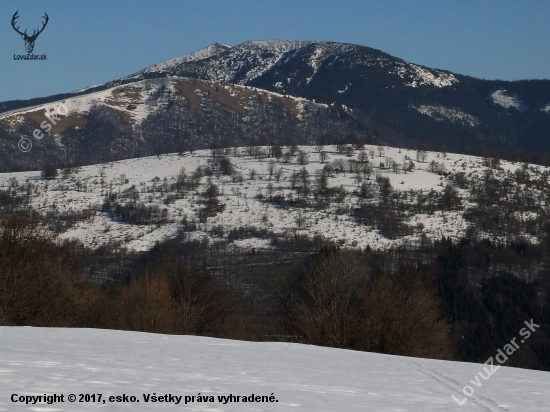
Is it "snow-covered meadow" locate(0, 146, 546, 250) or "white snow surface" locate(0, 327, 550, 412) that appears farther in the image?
"snow-covered meadow" locate(0, 146, 546, 250)

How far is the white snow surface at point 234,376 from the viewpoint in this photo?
10.9 meters

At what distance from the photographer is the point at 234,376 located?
46.4 feet

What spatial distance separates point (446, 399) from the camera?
43.5 feet

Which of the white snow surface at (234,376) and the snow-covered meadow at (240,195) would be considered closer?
the white snow surface at (234,376)

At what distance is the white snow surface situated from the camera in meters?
10.9

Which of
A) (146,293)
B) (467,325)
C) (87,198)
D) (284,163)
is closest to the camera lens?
(146,293)

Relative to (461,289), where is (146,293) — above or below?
above

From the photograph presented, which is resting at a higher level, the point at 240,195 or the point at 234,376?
the point at 240,195

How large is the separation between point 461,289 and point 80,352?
104842 millimetres

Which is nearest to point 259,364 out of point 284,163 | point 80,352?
point 80,352

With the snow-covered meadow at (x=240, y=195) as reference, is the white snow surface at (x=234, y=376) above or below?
below

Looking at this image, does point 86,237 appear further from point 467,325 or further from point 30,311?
point 30,311

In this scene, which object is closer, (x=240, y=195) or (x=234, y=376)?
(x=234, y=376)

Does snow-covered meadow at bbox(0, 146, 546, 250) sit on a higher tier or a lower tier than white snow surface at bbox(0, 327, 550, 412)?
higher
